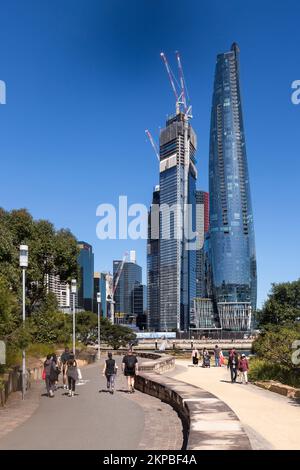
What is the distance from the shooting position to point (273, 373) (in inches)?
1070

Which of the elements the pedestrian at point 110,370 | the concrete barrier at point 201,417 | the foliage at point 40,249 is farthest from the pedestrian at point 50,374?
the foliage at point 40,249

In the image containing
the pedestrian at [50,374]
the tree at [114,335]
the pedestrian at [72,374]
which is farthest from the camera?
the tree at [114,335]

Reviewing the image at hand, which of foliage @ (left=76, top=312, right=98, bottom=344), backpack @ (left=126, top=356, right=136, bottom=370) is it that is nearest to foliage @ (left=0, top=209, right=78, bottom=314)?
backpack @ (left=126, top=356, right=136, bottom=370)

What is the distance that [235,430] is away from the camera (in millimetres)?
9789

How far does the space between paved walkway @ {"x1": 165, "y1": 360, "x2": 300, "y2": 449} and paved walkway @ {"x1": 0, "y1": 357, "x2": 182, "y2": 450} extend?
180 cm

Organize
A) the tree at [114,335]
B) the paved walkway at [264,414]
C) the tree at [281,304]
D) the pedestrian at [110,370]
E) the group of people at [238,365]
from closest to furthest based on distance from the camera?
the paved walkway at [264,414] < the pedestrian at [110,370] < the group of people at [238,365] < the tree at [281,304] < the tree at [114,335]

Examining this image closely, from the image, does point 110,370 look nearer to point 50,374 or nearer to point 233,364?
point 50,374

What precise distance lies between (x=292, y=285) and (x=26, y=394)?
213 feet

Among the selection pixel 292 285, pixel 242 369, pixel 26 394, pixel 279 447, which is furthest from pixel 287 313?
pixel 279 447

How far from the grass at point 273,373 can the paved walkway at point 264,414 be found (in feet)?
7.67

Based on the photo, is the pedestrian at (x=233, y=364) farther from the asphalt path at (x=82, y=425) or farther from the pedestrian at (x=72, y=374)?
the pedestrian at (x=72, y=374)

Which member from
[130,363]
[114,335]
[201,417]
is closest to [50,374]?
[130,363]

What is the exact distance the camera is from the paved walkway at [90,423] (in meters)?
11.1

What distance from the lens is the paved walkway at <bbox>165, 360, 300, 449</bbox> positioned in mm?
10812
